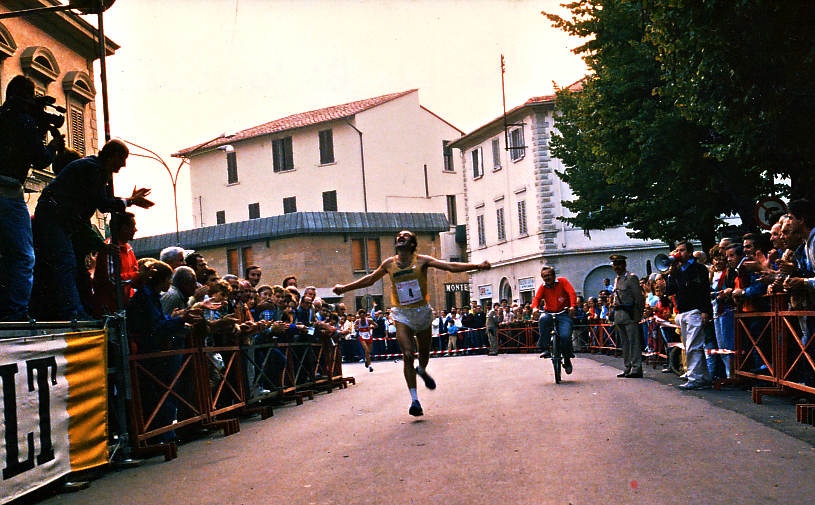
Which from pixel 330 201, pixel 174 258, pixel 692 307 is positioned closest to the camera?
pixel 174 258

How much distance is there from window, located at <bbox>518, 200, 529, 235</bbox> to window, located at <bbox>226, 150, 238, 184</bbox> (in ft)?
87.6

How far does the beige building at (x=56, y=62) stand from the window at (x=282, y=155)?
3836 cm

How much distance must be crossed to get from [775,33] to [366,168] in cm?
5569

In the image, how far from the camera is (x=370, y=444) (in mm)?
9352

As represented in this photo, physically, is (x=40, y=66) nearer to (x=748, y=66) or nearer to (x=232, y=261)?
(x=748, y=66)

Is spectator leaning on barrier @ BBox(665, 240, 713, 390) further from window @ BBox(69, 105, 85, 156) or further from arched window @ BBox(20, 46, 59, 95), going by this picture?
window @ BBox(69, 105, 85, 156)

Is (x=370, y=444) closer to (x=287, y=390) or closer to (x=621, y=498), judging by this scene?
(x=621, y=498)

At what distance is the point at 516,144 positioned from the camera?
2280 inches

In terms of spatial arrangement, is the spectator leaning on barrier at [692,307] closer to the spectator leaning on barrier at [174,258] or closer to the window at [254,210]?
the spectator leaning on barrier at [174,258]

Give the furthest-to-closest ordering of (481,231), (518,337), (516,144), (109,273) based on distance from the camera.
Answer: (481,231) < (516,144) < (518,337) < (109,273)

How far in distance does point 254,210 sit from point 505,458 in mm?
68437

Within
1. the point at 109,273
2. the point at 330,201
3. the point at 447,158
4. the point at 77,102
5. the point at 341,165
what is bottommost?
the point at 109,273

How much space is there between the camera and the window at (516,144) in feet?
187

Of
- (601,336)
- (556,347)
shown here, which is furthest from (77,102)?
(556,347)
